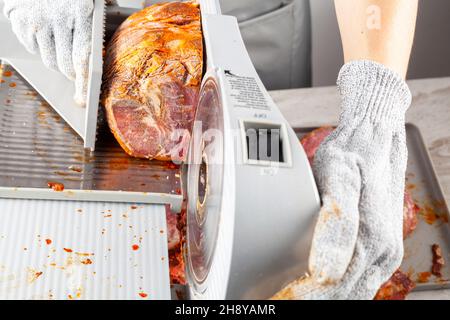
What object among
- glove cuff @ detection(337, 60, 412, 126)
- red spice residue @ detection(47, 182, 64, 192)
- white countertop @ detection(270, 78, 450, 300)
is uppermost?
glove cuff @ detection(337, 60, 412, 126)

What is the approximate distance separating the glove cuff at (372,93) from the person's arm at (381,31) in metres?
0.16

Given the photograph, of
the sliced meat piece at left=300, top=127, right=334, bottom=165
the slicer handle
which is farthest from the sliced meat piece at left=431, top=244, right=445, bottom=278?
the slicer handle

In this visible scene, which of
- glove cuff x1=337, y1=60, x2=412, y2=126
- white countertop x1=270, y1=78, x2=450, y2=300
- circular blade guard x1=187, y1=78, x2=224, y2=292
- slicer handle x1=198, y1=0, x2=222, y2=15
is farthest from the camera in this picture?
white countertop x1=270, y1=78, x2=450, y2=300

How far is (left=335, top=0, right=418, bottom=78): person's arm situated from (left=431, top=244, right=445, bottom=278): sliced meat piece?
1.54 ft

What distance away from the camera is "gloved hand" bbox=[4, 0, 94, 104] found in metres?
1.52

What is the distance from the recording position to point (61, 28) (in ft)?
5.07

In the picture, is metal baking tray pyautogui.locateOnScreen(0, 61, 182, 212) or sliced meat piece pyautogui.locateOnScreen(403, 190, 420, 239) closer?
metal baking tray pyautogui.locateOnScreen(0, 61, 182, 212)

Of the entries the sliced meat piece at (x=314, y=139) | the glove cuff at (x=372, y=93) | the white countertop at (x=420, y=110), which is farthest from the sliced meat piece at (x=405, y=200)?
the glove cuff at (x=372, y=93)

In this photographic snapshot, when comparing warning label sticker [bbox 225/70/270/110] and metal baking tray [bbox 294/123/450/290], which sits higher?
warning label sticker [bbox 225/70/270/110]

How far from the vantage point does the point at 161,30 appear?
1.52 m

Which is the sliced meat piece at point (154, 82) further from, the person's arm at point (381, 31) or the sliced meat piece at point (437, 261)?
the sliced meat piece at point (437, 261)

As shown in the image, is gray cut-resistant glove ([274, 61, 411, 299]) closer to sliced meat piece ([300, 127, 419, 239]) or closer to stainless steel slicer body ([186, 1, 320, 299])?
stainless steel slicer body ([186, 1, 320, 299])

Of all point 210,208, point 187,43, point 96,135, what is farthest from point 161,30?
point 210,208

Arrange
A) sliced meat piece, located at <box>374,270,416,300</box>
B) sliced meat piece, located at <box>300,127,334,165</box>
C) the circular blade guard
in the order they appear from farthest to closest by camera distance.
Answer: sliced meat piece, located at <box>300,127,334,165</box> → sliced meat piece, located at <box>374,270,416,300</box> → the circular blade guard
